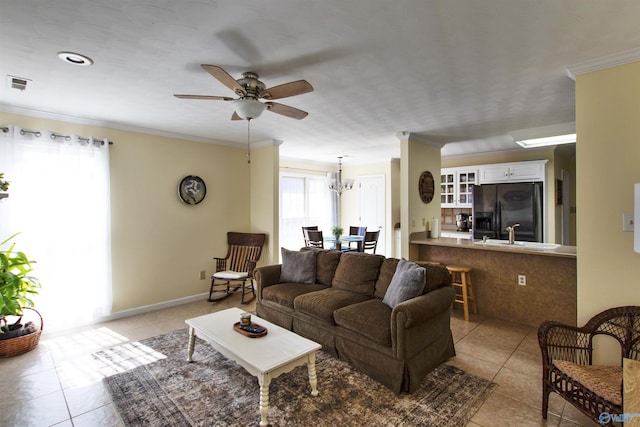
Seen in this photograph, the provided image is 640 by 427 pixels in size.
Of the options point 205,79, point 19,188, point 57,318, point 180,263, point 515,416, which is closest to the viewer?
point 515,416

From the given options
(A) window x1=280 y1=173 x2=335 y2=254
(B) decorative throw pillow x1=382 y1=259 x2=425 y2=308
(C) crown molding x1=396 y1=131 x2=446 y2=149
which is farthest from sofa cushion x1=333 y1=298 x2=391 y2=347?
(A) window x1=280 y1=173 x2=335 y2=254

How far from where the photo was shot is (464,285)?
156 inches

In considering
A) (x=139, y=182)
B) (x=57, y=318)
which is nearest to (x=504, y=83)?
(x=139, y=182)

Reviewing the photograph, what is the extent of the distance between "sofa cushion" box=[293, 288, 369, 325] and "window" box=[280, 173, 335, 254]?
3822mm

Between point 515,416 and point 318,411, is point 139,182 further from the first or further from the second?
point 515,416

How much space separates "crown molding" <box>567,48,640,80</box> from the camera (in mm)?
2199

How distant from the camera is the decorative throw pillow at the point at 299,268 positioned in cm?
378

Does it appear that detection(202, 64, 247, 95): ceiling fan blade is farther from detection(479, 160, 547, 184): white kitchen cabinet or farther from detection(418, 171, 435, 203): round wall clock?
detection(479, 160, 547, 184): white kitchen cabinet

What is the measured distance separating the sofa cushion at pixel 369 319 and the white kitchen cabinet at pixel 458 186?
165 inches

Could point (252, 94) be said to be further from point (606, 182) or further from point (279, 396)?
point (606, 182)

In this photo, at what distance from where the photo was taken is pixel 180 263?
4.71 meters

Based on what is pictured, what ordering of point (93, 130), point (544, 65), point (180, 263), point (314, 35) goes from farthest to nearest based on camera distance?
point (180, 263) < point (93, 130) < point (544, 65) < point (314, 35)

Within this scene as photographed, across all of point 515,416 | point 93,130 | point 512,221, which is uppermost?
point 93,130

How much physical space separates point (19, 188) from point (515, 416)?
4946mm
